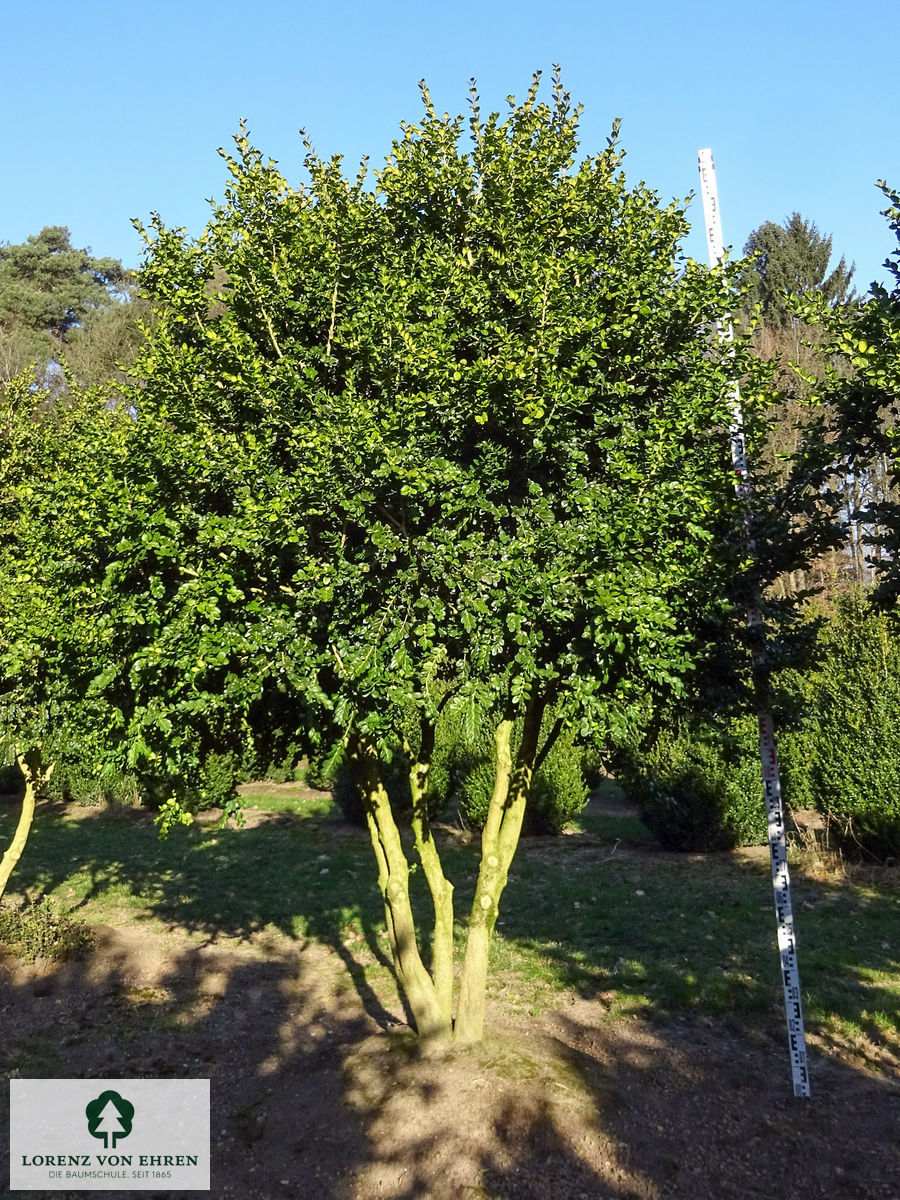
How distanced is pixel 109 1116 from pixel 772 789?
6509 mm

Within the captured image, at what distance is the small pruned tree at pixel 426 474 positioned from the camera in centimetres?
587

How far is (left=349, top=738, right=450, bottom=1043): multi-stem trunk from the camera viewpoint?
784cm

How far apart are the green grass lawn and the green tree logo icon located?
12.3ft

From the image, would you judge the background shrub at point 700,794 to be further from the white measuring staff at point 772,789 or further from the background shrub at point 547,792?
the white measuring staff at point 772,789

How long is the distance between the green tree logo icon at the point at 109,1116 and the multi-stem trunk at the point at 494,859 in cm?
297

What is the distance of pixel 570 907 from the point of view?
13.3 m

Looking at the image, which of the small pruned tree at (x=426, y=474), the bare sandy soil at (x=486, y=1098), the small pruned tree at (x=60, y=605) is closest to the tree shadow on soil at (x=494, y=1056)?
the bare sandy soil at (x=486, y=1098)

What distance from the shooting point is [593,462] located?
23.1 feet

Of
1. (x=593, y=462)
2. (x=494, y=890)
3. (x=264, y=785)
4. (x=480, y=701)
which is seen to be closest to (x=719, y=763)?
(x=494, y=890)

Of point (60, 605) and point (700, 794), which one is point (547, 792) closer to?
point (700, 794)

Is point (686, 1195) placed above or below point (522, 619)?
below

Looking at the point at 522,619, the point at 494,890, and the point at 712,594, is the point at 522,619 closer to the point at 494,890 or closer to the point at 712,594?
the point at 712,594

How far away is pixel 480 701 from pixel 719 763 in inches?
440

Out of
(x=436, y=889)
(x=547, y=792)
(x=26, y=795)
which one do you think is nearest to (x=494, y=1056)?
(x=436, y=889)
